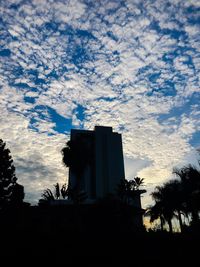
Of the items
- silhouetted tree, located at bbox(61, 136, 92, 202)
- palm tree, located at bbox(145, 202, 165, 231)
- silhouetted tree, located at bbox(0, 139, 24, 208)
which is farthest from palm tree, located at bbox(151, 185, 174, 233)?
silhouetted tree, located at bbox(0, 139, 24, 208)

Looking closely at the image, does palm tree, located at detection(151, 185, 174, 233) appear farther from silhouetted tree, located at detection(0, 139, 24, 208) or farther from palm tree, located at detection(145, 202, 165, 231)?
silhouetted tree, located at detection(0, 139, 24, 208)

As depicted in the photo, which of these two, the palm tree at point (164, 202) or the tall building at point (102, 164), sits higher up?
the tall building at point (102, 164)

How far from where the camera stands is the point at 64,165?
33.2m

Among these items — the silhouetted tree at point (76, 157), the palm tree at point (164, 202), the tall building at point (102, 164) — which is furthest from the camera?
the tall building at point (102, 164)

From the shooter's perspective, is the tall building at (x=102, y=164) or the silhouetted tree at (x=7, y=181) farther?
the tall building at (x=102, y=164)

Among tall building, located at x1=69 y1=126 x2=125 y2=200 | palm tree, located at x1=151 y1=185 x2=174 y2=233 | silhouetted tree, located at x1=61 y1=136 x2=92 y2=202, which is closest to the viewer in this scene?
silhouetted tree, located at x1=61 y1=136 x2=92 y2=202

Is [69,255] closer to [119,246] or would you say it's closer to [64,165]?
[119,246]

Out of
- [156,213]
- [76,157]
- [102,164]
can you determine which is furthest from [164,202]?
[102,164]

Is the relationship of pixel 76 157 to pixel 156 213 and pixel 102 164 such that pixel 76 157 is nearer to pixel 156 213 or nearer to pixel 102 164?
pixel 156 213

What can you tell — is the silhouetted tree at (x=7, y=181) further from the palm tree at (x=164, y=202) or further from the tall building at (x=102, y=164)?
the palm tree at (x=164, y=202)

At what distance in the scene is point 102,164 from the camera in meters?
57.3

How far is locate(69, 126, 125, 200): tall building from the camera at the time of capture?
180 feet

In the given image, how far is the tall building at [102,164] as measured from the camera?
180 feet

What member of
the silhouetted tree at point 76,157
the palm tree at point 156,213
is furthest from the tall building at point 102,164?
the silhouetted tree at point 76,157
